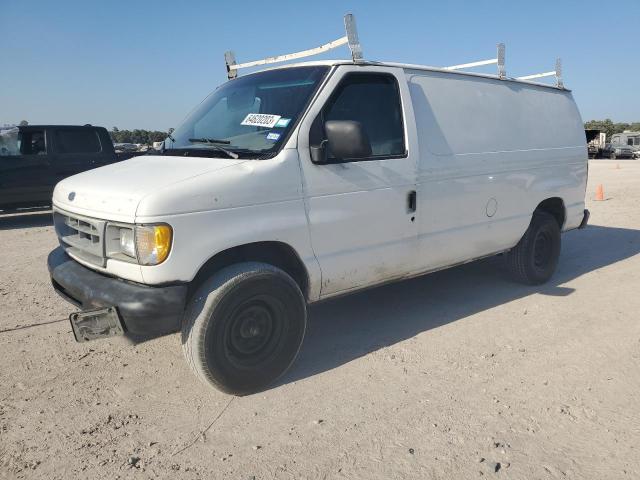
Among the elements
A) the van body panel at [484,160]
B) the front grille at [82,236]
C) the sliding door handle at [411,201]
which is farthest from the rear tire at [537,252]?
the front grille at [82,236]

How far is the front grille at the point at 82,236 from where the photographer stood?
3000 mm

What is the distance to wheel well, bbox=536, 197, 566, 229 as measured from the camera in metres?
5.39

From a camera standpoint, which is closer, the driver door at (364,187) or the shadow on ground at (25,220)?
the driver door at (364,187)

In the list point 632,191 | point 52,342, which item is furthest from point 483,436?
point 632,191

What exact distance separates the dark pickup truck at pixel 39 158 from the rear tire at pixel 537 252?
880 centimetres

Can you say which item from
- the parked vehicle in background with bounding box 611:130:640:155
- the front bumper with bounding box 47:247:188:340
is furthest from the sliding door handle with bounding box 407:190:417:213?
the parked vehicle in background with bounding box 611:130:640:155

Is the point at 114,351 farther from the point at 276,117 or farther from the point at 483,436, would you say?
the point at 483,436

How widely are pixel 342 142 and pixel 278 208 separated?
0.59 m

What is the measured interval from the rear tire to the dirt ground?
417mm

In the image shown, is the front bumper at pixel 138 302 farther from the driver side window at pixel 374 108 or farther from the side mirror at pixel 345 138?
the driver side window at pixel 374 108

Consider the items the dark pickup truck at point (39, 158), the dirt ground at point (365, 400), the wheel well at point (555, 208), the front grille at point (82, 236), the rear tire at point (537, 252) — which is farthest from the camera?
the dark pickup truck at point (39, 158)

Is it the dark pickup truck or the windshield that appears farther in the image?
the dark pickup truck

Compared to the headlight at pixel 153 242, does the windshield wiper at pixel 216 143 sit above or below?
above

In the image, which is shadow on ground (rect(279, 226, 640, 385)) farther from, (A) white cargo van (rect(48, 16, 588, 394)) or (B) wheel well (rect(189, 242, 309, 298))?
(B) wheel well (rect(189, 242, 309, 298))
